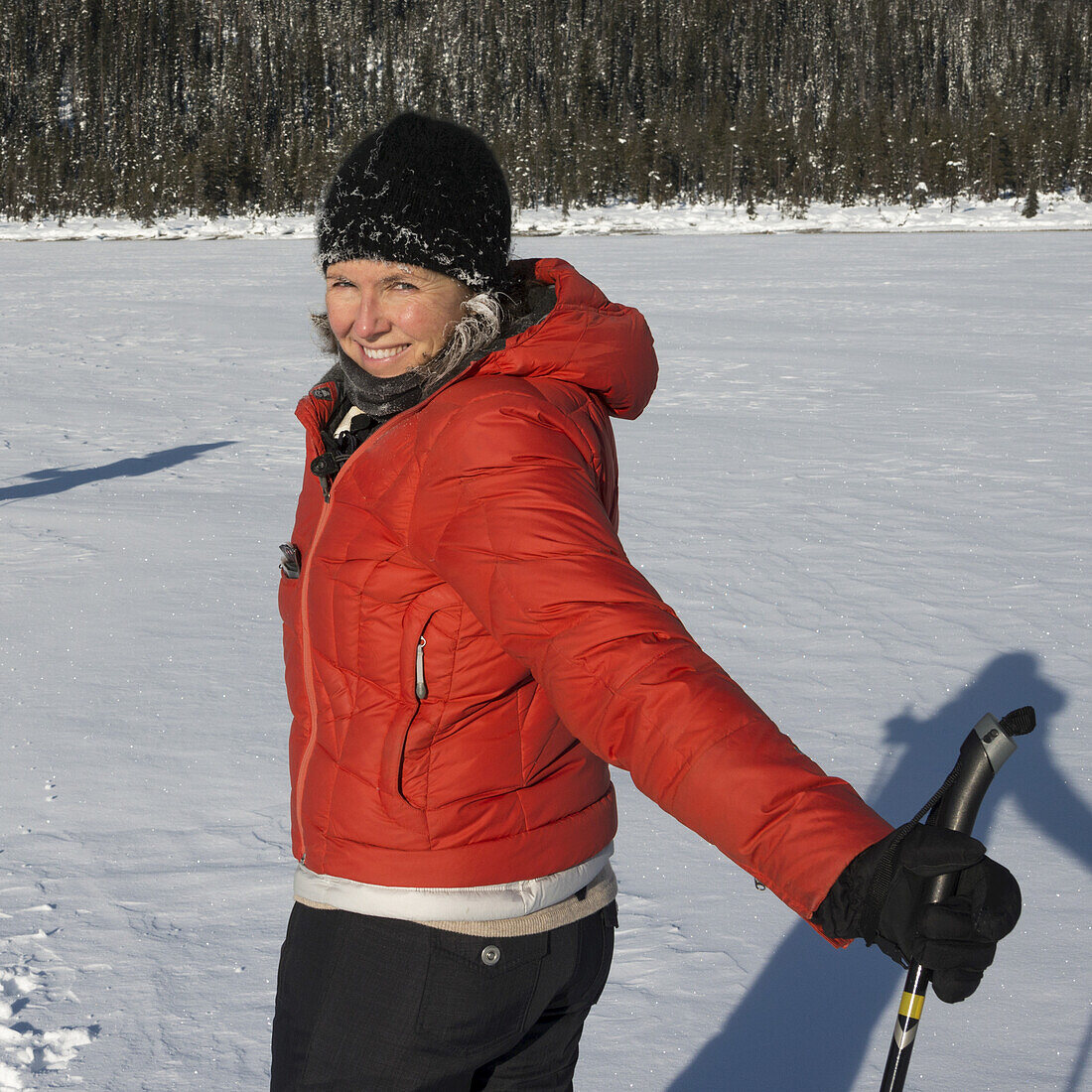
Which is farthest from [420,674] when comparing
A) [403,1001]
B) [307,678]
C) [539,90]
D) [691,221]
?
[539,90]

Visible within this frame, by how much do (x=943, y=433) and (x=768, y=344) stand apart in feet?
13.4

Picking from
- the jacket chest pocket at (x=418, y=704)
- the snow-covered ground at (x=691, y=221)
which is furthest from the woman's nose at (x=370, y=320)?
the snow-covered ground at (x=691, y=221)

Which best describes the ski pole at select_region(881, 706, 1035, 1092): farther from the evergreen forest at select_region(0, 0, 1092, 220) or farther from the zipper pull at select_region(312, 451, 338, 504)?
the evergreen forest at select_region(0, 0, 1092, 220)

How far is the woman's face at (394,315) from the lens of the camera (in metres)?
1.19

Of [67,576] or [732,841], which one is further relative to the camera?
[67,576]

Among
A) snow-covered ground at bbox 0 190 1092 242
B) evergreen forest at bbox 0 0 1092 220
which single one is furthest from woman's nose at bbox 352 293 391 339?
evergreen forest at bbox 0 0 1092 220

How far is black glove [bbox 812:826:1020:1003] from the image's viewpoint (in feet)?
2.77

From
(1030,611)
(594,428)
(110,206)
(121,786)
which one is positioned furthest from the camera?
(110,206)

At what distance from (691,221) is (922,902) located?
46828 mm

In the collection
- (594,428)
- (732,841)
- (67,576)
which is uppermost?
(594,428)

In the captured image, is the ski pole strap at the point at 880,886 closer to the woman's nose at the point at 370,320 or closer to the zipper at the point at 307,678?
the zipper at the point at 307,678

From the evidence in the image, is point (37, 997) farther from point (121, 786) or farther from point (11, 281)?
point (11, 281)

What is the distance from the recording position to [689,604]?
14.2 ft

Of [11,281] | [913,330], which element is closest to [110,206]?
[11,281]
